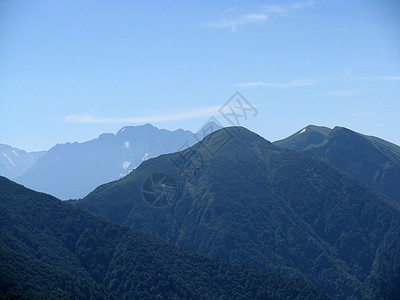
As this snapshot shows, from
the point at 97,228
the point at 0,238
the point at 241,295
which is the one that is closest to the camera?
the point at 0,238

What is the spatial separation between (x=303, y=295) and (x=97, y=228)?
7198 cm

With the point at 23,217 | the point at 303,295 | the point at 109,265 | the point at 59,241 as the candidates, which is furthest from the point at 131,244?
the point at 303,295

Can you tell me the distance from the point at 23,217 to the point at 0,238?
2512 cm

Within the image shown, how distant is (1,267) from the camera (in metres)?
108

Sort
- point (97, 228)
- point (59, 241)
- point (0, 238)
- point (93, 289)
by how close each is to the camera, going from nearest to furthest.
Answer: point (93, 289) → point (0, 238) → point (59, 241) → point (97, 228)

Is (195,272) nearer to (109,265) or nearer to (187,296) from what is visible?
(187,296)

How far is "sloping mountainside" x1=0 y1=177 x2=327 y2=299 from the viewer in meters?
142

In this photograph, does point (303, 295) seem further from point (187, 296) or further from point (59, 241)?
point (59, 241)

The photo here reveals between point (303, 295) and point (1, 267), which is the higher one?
point (1, 267)

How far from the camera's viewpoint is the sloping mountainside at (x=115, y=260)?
467 ft

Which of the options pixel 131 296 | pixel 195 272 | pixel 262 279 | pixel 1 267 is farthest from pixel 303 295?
pixel 1 267

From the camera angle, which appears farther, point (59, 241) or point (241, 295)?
point (59, 241)

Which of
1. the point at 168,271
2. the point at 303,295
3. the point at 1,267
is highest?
the point at 1,267

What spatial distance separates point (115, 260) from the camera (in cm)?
15475
